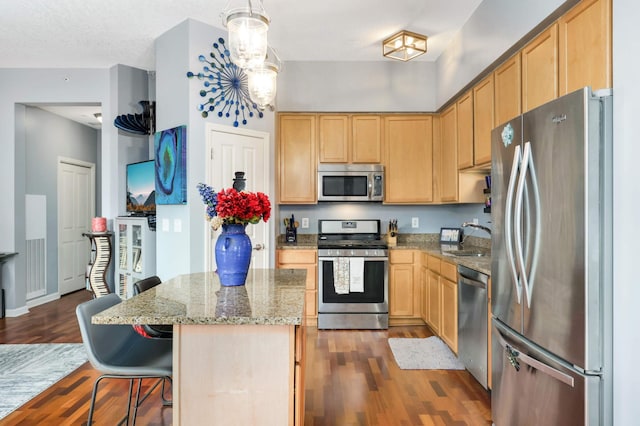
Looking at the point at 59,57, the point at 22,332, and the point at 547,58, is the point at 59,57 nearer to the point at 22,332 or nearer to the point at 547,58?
the point at 22,332

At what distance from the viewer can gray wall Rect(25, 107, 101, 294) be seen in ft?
17.1

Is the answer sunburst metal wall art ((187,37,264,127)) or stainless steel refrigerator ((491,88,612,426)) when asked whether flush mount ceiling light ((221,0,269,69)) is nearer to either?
stainless steel refrigerator ((491,88,612,426))

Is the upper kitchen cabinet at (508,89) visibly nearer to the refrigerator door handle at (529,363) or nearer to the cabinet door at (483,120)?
the cabinet door at (483,120)

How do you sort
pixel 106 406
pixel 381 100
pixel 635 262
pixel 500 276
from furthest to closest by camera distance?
pixel 381 100 < pixel 106 406 < pixel 500 276 < pixel 635 262

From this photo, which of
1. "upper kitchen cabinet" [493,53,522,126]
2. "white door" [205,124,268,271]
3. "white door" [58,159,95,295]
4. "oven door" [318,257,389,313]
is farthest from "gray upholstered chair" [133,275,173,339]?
"white door" [58,159,95,295]

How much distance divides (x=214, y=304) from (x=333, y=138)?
3.04 meters

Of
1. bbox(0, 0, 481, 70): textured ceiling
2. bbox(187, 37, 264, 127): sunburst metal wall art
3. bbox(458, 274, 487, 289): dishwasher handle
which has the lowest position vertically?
bbox(458, 274, 487, 289): dishwasher handle

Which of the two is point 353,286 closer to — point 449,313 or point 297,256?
point 297,256

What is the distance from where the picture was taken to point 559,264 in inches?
64.0

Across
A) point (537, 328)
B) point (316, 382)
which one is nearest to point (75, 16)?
point (316, 382)

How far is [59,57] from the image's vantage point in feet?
13.8

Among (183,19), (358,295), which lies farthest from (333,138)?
(183,19)

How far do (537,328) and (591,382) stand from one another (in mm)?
291

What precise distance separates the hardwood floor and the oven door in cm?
52
